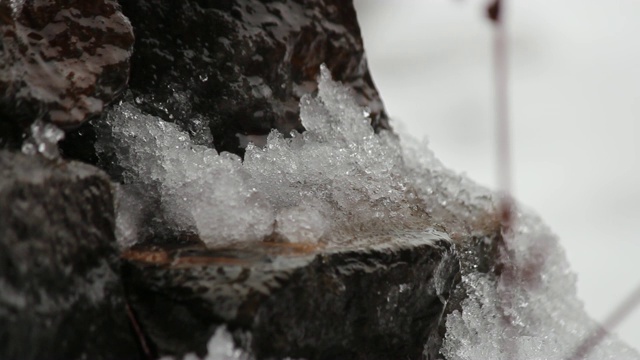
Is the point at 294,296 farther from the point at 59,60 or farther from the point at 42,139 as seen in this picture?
the point at 59,60

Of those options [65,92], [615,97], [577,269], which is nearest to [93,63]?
[65,92]

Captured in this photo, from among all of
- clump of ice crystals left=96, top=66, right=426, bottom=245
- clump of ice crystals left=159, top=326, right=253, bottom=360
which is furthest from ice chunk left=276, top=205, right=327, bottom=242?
clump of ice crystals left=159, top=326, right=253, bottom=360

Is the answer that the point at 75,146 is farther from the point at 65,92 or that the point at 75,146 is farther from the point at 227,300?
the point at 227,300

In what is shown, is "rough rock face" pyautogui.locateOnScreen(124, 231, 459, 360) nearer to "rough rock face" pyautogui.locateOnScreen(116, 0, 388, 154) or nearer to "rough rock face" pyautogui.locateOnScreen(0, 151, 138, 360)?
"rough rock face" pyautogui.locateOnScreen(0, 151, 138, 360)

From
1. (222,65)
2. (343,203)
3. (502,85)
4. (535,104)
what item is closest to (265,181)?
(343,203)

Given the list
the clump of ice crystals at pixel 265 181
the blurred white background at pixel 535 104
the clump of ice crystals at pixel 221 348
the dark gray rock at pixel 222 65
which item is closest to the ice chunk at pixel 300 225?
the clump of ice crystals at pixel 265 181

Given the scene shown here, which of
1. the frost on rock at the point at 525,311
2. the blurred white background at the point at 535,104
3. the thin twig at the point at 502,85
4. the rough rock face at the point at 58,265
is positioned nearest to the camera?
the thin twig at the point at 502,85

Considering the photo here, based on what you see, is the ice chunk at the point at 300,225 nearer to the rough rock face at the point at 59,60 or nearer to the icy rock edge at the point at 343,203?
the icy rock edge at the point at 343,203

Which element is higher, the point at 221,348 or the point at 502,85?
the point at 502,85
